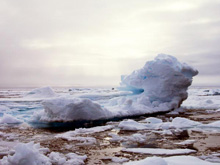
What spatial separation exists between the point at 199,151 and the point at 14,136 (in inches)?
258

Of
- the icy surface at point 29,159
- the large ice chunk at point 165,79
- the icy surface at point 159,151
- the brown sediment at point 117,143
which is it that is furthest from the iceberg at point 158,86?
the icy surface at point 29,159

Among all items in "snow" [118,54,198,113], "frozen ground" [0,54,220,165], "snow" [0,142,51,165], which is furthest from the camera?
"snow" [118,54,198,113]

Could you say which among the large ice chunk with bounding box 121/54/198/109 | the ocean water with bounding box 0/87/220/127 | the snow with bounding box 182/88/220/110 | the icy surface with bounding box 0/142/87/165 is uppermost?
the large ice chunk with bounding box 121/54/198/109

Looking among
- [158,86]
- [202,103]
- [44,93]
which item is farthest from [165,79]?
[44,93]

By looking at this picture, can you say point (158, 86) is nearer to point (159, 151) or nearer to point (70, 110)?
point (70, 110)

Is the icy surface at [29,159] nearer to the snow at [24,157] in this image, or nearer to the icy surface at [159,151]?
the snow at [24,157]

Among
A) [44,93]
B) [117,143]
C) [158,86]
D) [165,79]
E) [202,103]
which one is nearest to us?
[117,143]

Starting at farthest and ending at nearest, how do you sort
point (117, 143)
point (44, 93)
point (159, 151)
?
1. point (44, 93)
2. point (117, 143)
3. point (159, 151)

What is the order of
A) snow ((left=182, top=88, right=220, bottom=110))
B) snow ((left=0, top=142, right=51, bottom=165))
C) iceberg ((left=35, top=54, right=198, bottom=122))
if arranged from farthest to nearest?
snow ((left=182, top=88, right=220, bottom=110)) < iceberg ((left=35, top=54, right=198, bottom=122)) < snow ((left=0, top=142, right=51, bottom=165))

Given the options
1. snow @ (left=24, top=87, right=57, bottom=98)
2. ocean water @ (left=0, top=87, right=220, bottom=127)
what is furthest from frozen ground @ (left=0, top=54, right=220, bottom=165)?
snow @ (left=24, top=87, right=57, bottom=98)

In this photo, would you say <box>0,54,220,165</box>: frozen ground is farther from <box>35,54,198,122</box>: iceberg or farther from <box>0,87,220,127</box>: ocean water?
<box>0,87,220,127</box>: ocean water

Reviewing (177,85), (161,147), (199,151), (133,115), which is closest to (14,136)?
(161,147)

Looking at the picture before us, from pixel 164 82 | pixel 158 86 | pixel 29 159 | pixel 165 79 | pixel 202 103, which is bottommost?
pixel 202 103

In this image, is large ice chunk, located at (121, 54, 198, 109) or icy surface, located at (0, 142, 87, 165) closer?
icy surface, located at (0, 142, 87, 165)
